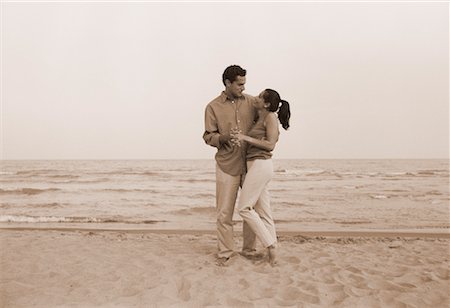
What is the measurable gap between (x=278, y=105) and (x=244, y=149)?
24.9 inches

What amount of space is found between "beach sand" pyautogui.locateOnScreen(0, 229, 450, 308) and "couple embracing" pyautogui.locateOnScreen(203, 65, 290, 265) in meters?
0.43

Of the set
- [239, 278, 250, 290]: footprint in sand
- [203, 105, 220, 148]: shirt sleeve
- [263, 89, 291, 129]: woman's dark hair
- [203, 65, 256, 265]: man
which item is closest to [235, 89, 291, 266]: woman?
[263, 89, 291, 129]: woman's dark hair

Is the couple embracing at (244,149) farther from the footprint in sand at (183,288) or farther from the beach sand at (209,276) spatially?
the footprint in sand at (183,288)

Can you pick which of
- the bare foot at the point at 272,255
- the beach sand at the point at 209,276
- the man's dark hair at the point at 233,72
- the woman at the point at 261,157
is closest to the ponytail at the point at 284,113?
the woman at the point at 261,157

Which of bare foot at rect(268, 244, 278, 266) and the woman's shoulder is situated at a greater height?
the woman's shoulder

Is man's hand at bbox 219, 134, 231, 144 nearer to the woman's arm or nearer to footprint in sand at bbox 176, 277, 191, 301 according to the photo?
the woman's arm

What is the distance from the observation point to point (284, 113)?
4.41 meters

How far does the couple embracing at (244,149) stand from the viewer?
4.41 metres

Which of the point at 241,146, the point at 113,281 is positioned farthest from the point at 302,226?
the point at 113,281

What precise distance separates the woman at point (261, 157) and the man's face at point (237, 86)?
0.23m

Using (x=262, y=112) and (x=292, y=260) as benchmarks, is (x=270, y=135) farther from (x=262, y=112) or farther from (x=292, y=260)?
(x=292, y=260)

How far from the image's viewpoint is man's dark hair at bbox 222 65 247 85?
176 inches

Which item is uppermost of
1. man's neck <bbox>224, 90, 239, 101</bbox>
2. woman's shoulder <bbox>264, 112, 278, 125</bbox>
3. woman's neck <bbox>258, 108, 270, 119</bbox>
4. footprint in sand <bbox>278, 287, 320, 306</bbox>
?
man's neck <bbox>224, 90, 239, 101</bbox>

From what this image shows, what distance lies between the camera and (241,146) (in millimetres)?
4656
